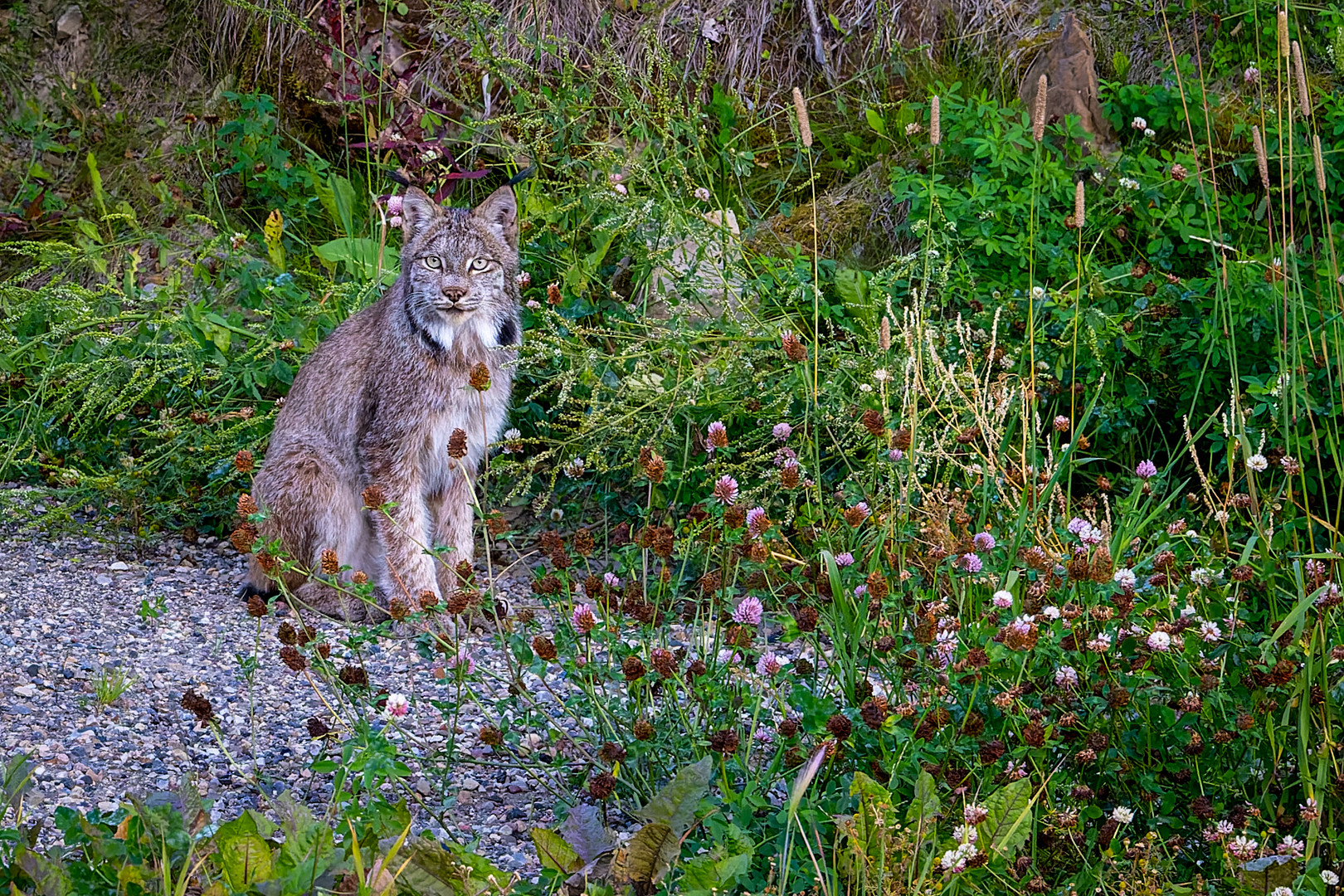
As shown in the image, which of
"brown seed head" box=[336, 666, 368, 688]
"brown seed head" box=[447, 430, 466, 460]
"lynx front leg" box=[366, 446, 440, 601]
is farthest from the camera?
"lynx front leg" box=[366, 446, 440, 601]

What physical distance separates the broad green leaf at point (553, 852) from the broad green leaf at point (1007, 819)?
29.8 inches

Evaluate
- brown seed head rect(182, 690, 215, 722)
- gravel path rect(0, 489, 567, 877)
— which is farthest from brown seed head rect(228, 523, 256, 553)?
gravel path rect(0, 489, 567, 877)

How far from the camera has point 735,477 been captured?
458 cm

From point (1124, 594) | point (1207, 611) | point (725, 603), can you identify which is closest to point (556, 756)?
point (725, 603)

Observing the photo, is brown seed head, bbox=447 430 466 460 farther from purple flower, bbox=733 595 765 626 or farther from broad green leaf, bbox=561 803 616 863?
broad green leaf, bbox=561 803 616 863

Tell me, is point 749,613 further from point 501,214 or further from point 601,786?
point 501,214

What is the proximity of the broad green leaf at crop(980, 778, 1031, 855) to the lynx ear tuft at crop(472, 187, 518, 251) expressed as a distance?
3023 millimetres

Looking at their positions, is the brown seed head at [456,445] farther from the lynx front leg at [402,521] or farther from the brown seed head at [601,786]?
the lynx front leg at [402,521]

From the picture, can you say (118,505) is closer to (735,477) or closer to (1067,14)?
(735,477)

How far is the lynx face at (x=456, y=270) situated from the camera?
4.73 meters

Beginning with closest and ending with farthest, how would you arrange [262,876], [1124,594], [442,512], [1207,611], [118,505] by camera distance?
[262,876] → [1124,594] → [1207,611] → [442,512] → [118,505]

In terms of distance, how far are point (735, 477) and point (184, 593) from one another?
1953 millimetres

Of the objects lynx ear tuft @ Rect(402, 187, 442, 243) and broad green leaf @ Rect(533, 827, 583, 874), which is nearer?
broad green leaf @ Rect(533, 827, 583, 874)

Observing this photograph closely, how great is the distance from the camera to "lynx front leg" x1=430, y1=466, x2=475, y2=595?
16.1 feet
